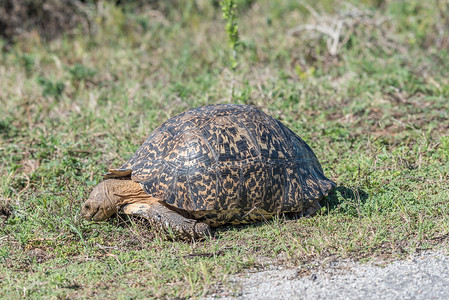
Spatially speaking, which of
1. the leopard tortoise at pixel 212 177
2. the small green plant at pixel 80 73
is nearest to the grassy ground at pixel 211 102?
the small green plant at pixel 80 73

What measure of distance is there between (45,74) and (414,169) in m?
6.64

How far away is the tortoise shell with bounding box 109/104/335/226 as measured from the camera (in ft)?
14.2

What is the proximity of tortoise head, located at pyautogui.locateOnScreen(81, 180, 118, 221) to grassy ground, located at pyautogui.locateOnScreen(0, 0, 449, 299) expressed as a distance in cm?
10

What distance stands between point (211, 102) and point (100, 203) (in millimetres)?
3158

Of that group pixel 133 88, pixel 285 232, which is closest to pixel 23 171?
pixel 133 88

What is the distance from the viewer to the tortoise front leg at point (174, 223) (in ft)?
14.0

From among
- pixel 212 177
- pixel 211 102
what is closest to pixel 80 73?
pixel 211 102

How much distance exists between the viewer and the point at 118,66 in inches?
361

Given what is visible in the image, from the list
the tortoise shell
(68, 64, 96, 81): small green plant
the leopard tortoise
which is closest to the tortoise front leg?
the leopard tortoise

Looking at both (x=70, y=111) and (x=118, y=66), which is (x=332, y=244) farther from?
(x=118, y=66)

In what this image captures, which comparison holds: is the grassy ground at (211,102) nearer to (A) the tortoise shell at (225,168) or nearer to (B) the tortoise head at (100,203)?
(B) the tortoise head at (100,203)

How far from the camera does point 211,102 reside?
7.34 meters

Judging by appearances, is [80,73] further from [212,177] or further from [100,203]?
[212,177]

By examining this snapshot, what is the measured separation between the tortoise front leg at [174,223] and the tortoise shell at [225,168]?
107 mm
